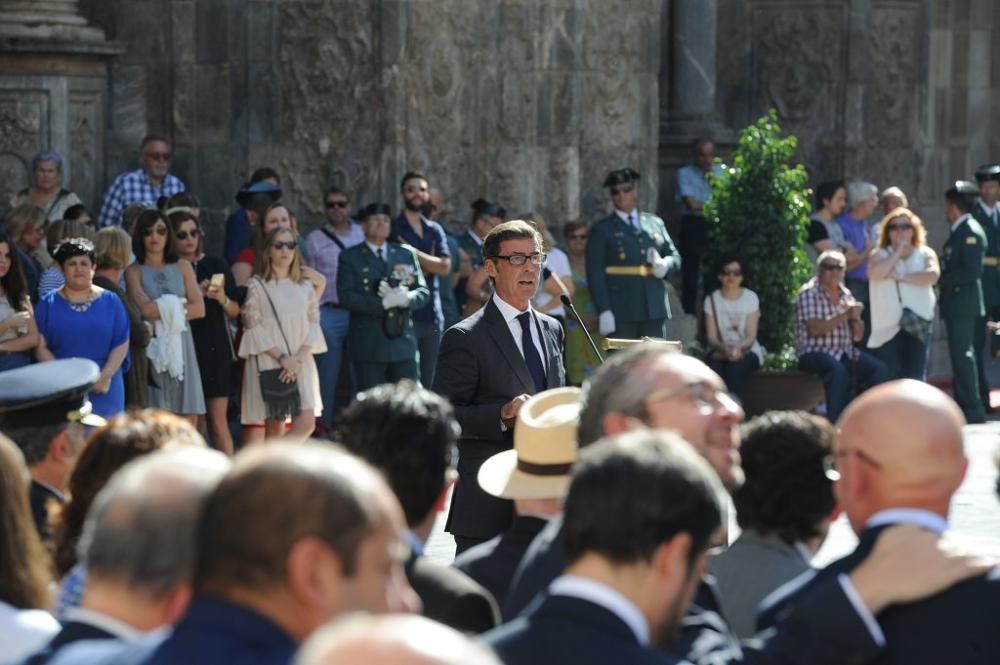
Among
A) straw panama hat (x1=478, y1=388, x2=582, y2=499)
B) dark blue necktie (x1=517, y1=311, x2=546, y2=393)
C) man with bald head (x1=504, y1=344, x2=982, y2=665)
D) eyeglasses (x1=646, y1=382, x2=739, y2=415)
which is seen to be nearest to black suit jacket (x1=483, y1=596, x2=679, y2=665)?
man with bald head (x1=504, y1=344, x2=982, y2=665)

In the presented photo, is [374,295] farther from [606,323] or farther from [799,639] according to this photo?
[799,639]

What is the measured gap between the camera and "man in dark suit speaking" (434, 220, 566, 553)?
8445 millimetres

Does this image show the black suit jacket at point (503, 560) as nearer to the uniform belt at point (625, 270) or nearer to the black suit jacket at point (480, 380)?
the black suit jacket at point (480, 380)

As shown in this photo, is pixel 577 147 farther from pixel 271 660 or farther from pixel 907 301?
pixel 271 660

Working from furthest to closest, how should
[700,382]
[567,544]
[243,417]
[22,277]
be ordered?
[243,417], [22,277], [700,382], [567,544]

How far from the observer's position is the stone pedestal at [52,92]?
51.5 feet

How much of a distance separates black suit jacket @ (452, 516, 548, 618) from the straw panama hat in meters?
0.08

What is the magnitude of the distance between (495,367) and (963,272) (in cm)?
1089

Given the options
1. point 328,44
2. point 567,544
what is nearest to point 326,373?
point 328,44

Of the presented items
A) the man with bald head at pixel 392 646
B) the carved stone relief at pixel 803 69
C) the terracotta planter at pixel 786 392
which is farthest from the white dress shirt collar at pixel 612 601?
the carved stone relief at pixel 803 69

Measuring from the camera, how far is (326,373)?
1569 centimetres

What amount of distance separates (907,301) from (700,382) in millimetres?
13305

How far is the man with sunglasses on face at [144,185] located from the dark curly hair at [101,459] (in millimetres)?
9826

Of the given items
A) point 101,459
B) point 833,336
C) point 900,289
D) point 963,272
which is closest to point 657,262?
point 833,336
